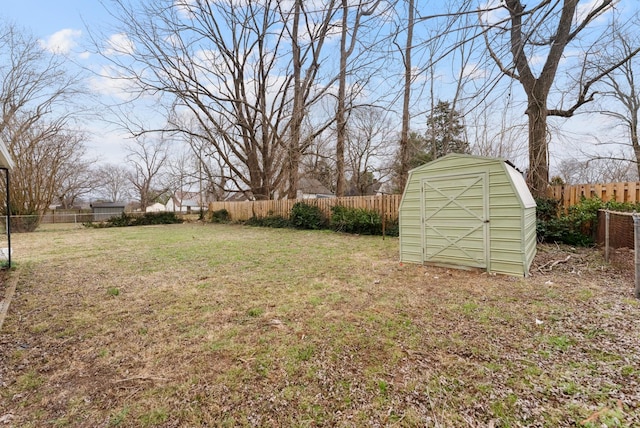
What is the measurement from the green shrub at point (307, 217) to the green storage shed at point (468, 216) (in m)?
6.77

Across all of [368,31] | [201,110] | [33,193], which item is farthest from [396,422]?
[33,193]

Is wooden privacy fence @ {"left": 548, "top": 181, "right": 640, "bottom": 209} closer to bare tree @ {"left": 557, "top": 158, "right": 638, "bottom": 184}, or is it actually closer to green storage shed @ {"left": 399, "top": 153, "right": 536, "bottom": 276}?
green storage shed @ {"left": 399, "top": 153, "right": 536, "bottom": 276}

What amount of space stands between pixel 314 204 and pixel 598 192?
909 centimetres

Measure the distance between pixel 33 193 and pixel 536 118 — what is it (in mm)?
20897

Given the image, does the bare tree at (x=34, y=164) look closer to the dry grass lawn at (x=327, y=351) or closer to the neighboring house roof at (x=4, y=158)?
the neighboring house roof at (x=4, y=158)

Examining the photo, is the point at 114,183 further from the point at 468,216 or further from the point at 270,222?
the point at 468,216

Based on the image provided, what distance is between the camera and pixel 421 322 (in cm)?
281

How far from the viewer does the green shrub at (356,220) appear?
983 centimetres

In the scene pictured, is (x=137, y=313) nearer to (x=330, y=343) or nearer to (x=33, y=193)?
(x=330, y=343)

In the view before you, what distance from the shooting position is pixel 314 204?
12422mm

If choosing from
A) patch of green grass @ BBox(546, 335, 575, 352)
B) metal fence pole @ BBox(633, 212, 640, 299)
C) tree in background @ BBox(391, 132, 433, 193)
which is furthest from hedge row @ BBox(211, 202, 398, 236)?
patch of green grass @ BBox(546, 335, 575, 352)

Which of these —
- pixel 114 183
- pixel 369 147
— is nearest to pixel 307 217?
pixel 369 147

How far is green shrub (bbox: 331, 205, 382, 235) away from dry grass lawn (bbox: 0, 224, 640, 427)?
5389 millimetres

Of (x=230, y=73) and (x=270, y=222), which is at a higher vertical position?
(x=230, y=73)
